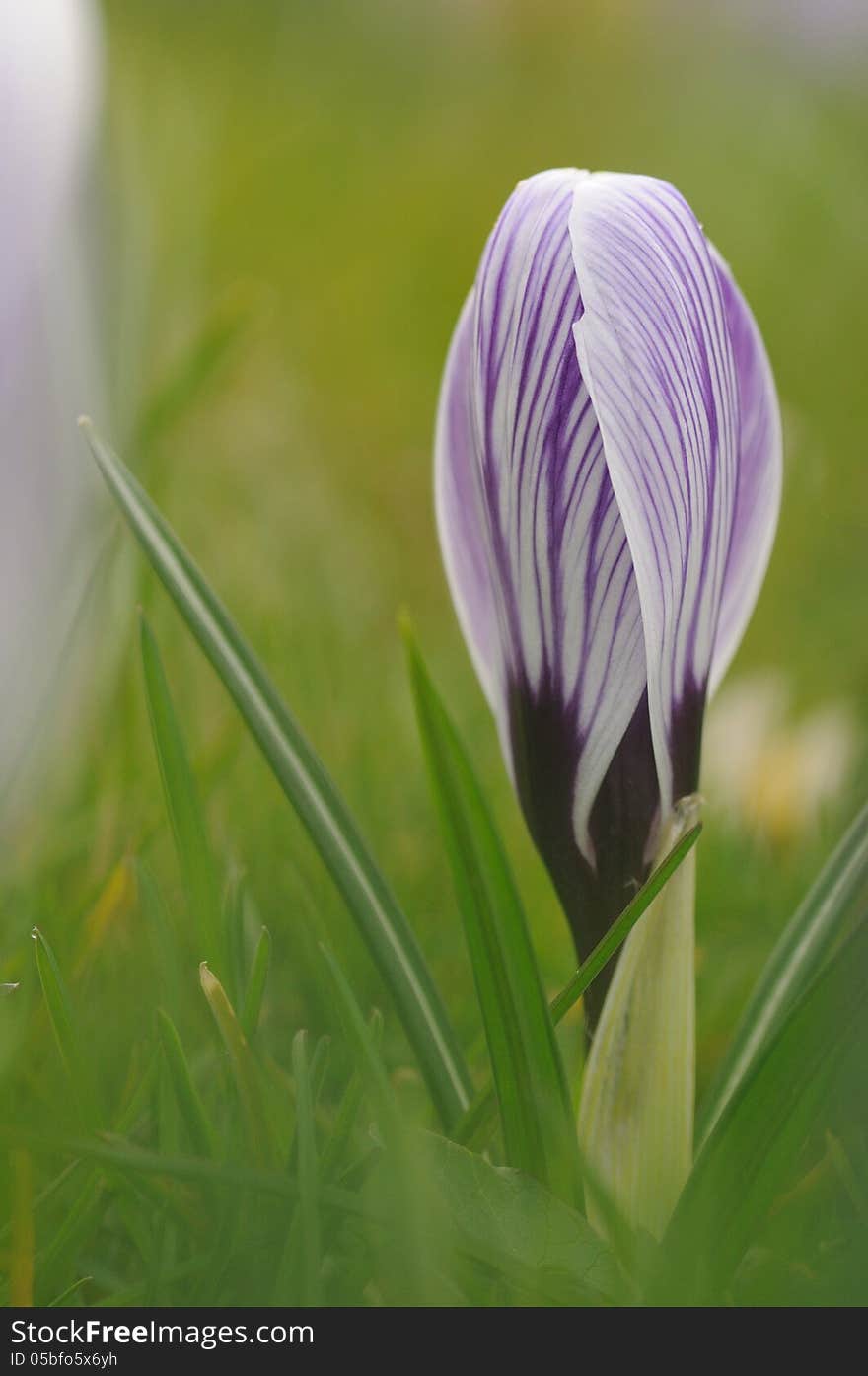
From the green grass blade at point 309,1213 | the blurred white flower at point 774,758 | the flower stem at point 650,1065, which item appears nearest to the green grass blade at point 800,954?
the flower stem at point 650,1065

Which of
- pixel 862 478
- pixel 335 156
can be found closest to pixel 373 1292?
pixel 862 478

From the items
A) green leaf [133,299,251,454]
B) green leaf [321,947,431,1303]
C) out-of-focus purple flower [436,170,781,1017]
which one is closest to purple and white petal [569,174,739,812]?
out-of-focus purple flower [436,170,781,1017]

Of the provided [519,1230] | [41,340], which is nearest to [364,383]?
[41,340]

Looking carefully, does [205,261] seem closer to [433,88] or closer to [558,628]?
[433,88]

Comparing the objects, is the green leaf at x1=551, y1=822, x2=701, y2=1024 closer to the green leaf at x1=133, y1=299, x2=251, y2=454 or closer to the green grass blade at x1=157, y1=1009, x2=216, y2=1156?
the green grass blade at x1=157, y1=1009, x2=216, y2=1156

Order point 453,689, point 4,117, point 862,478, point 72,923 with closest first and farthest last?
1. point 72,923
2. point 4,117
3. point 453,689
4. point 862,478

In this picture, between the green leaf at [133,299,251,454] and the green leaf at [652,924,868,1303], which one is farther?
the green leaf at [133,299,251,454]
